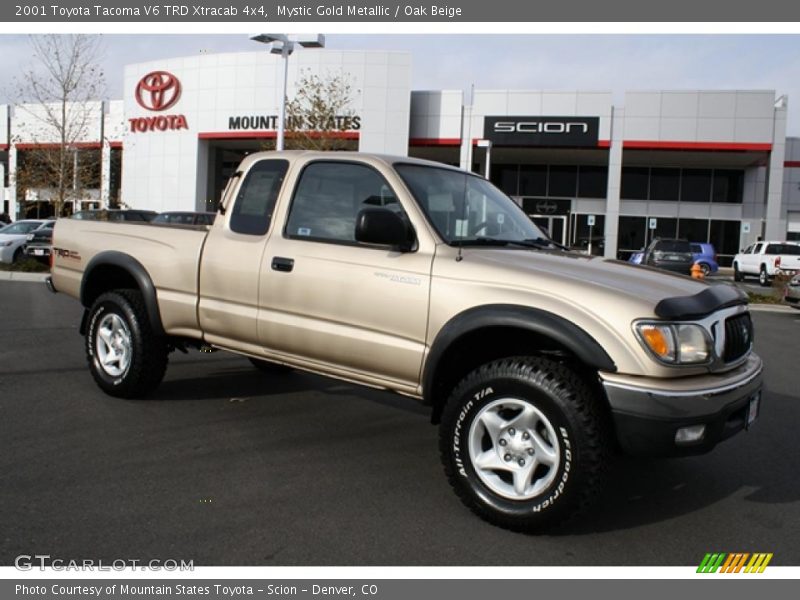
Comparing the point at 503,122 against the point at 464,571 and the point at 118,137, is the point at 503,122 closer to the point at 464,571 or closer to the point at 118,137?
the point at 118,137

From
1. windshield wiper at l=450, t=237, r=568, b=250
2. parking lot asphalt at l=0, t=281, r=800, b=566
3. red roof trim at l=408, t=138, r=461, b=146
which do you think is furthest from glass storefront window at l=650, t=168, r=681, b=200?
windshield wiper at l=450, t=237, r=568, b=250

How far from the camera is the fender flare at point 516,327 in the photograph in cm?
337

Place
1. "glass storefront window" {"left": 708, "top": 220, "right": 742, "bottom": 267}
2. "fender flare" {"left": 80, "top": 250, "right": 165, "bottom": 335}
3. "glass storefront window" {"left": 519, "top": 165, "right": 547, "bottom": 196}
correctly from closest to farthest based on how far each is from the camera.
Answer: "fender flare" {"left": 80, "top": 250, "right": 165, "bottom": 335} → "glass storefront window" {"left": 708, "top": 220, "right": 742, "bottom": 267} → "glass storefront window" {"left": 519, "top": 165, "right": 547, "bottom": 196}

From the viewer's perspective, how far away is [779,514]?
3959mm

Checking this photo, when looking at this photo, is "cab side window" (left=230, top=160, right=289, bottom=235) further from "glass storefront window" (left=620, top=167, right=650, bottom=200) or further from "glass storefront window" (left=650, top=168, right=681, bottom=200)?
"glass storefront window" (left=650, top=168, right=681, bottom=200)

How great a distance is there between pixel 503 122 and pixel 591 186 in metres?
7.77

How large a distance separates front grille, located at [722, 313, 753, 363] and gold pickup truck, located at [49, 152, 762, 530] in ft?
0.05

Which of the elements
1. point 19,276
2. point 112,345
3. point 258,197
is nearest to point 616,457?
point 258,197

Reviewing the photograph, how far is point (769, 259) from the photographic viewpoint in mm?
26297

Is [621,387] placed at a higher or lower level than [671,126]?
lower

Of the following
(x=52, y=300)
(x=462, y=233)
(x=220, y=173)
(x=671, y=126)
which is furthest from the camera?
(x=220, y=173)

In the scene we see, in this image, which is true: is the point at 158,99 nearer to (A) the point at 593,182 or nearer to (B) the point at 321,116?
(B) the point at 321,116

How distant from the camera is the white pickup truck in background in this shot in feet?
85.2

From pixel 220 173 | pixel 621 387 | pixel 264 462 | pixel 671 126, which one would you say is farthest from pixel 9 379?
pixel 220 173
